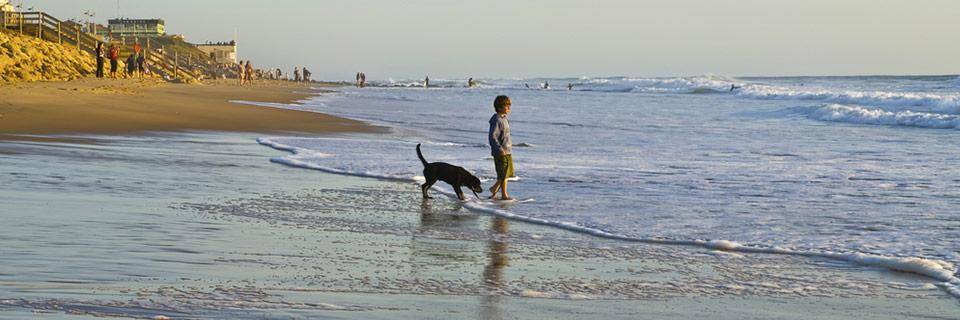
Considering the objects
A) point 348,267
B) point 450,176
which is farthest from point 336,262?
point 450,176

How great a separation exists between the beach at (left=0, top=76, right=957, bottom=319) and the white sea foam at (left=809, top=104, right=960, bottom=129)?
81.2ft

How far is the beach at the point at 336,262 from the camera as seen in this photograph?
531cm

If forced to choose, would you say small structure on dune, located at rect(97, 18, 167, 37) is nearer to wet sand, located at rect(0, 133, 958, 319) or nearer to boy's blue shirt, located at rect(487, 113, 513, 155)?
boy's blue shirt, located at rect(487, 113, 513, 155)

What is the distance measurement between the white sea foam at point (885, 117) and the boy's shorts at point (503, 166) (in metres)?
24.5

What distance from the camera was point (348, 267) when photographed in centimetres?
652

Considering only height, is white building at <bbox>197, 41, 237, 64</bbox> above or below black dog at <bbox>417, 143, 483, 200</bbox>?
above

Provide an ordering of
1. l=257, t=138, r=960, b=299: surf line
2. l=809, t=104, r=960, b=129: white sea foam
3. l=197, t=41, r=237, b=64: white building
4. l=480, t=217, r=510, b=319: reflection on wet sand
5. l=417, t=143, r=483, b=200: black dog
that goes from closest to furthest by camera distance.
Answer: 1. l=480, t=217, r=510, b=319: reflection on wet sand
2. l=257, t=138, r=960, b=299: surf line
3. l=417, t=143, r=483, b=200: black dog
4. l=809, t=104, r=960, b=129: white sea foam
5. l=197, t=41, r=237, b=64: white building

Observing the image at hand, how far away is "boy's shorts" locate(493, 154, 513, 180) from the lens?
37.5 feet

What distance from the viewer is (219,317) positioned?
15.7 ft

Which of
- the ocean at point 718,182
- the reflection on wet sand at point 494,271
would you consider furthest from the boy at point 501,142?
the reflection on wet sand at point 494,271

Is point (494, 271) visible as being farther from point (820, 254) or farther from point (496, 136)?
point (496, 136)

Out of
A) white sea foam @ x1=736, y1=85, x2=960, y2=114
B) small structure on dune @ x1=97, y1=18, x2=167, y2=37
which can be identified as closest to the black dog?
white sea foam @ x1=736, y1=85, x2=960, y2=114

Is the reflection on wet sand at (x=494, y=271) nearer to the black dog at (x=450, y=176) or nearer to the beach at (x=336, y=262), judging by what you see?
the beach at (x=336, y=262)

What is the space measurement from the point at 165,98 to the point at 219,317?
25.0 m
